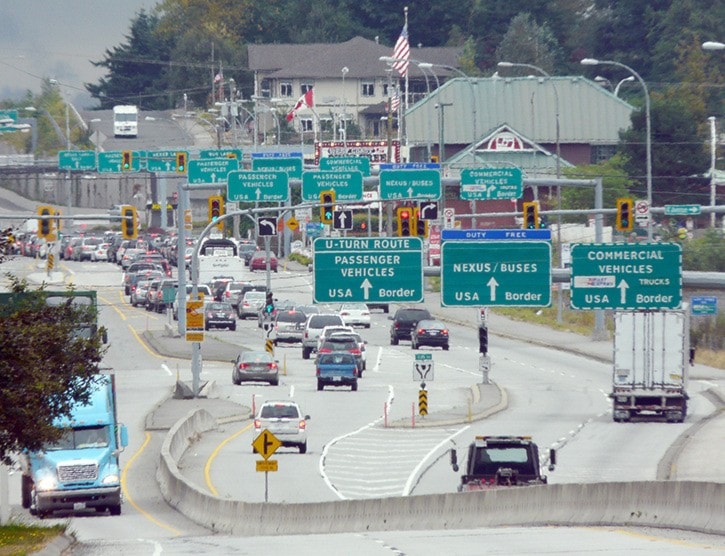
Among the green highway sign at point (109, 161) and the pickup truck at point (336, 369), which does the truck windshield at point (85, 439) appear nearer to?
the pickup truck at point (336, 369)

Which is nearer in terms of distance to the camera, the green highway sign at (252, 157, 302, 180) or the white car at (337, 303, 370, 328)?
the green highway sign at (252, 157, 302, 180)

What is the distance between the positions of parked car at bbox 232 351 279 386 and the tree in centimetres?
3134

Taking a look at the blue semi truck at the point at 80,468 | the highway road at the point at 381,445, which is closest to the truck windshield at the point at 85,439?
the blue semi truck at the point at 80,468

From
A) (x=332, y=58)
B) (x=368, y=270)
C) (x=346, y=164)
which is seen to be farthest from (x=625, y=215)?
(x=332, y=58)

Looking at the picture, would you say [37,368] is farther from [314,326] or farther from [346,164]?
[314,326]

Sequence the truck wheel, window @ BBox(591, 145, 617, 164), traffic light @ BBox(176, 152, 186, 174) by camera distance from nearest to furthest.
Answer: the truck wheel → traffic light @ BBox(176, 152, 186, 174) → window @ BBox(591, 145, 617, 164)

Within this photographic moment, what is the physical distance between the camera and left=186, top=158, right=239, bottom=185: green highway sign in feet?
213

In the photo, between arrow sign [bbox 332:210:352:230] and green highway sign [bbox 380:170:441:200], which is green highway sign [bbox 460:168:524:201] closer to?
green highway sign [bbox 380:170:441:200]

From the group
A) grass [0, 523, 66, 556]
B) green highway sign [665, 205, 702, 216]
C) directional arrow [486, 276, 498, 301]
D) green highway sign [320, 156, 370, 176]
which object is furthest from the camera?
green highway sign [320, 156, 370, 176]

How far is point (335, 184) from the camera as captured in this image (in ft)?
197

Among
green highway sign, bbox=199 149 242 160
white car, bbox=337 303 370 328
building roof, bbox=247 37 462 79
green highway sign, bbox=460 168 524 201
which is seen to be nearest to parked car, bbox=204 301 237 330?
white car, bbox=337 303 370 328

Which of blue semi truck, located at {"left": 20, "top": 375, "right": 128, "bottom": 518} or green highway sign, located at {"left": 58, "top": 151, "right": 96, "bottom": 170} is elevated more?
green highway sign, located at {"left": 58, "top": 151, "right": 96, "bottom": 170}

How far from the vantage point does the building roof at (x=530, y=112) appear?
118m

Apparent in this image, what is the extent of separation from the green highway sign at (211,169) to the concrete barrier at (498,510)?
106ft
